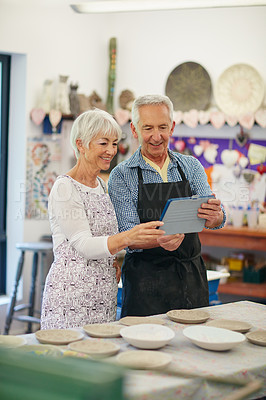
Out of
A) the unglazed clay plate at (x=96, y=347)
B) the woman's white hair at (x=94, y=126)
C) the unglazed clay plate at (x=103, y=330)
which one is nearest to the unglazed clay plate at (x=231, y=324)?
the unglazed clay plate at (x=103, y=330)

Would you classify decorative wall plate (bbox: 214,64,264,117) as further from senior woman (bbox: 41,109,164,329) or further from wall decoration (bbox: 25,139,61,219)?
senior woman (bbox: 41,109,164,329)

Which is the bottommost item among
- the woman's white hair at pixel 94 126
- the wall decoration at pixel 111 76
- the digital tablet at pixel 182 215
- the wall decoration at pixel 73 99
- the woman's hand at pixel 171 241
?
the woman's hand at pixel 171 241

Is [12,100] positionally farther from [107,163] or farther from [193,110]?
[107,163]

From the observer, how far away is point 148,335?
2334 millimetres

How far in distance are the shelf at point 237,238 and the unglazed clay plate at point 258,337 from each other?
3460mm

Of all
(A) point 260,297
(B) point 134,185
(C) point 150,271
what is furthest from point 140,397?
(A) point 260,297

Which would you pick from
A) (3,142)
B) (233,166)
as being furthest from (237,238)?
(3,142)

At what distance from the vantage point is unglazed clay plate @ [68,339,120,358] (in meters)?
2.12

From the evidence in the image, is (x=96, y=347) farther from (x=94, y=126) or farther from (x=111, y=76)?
(x=111, y=76)

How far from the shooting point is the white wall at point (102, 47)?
19.8 feet

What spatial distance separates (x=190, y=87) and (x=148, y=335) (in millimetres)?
4541

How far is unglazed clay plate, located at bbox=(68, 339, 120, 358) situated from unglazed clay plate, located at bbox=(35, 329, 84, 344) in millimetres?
64

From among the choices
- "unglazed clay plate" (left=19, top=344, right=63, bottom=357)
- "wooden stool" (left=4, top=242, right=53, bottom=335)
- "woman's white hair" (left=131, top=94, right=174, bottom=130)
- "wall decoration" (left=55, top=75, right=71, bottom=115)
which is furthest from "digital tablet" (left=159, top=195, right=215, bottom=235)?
"wall decoration" (left=55, top=75, right=71, bottom=115)

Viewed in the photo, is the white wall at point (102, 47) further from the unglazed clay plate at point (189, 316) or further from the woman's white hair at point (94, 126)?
the unglazed clay plate at point (189, 316)
